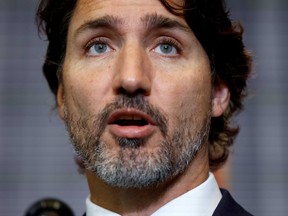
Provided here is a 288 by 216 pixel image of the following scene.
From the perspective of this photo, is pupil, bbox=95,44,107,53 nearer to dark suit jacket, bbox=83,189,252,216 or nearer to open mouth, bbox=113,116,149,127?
open mouth, bbox=113,116,149,127

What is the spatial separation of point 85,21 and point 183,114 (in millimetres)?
235

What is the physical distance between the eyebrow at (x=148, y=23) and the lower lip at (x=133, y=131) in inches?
6.5

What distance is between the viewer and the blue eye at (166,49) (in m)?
1.34

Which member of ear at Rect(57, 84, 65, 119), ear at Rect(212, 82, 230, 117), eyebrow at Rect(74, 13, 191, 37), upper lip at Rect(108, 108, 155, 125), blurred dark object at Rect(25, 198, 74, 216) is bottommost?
blurred dark object at Rect(25, 198, 74, 216)

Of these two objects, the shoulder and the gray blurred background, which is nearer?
the shoulder

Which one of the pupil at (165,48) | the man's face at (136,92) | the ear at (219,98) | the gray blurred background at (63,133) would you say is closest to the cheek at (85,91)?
the man's face at (136,92)

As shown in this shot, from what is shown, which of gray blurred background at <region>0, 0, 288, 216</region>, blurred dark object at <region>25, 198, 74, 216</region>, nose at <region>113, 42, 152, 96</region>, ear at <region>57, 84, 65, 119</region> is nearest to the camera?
nose at <region>113, 42, 152, 96</region>

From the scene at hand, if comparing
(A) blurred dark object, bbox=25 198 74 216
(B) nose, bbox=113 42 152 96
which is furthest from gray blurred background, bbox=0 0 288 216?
(B) nose, bbox=113 42 152 96

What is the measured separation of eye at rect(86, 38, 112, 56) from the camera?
135 centimetres

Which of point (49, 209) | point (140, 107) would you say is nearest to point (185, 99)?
point (140, 107)

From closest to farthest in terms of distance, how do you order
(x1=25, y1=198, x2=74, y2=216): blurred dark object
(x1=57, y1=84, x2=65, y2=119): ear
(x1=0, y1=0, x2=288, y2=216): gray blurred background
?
1. (x1=25, y1=198, x2=74, y2=216): blurred dark object
2. (x1=57, y1=84, x2=65, y2=119): ear
3. (x1=0, y1=0, x2=288, y2=216): gray blurred background

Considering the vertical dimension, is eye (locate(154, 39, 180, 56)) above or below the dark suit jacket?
above

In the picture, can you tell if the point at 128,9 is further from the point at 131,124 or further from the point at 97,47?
the point at 131,124

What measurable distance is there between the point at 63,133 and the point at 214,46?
89 centimetres
